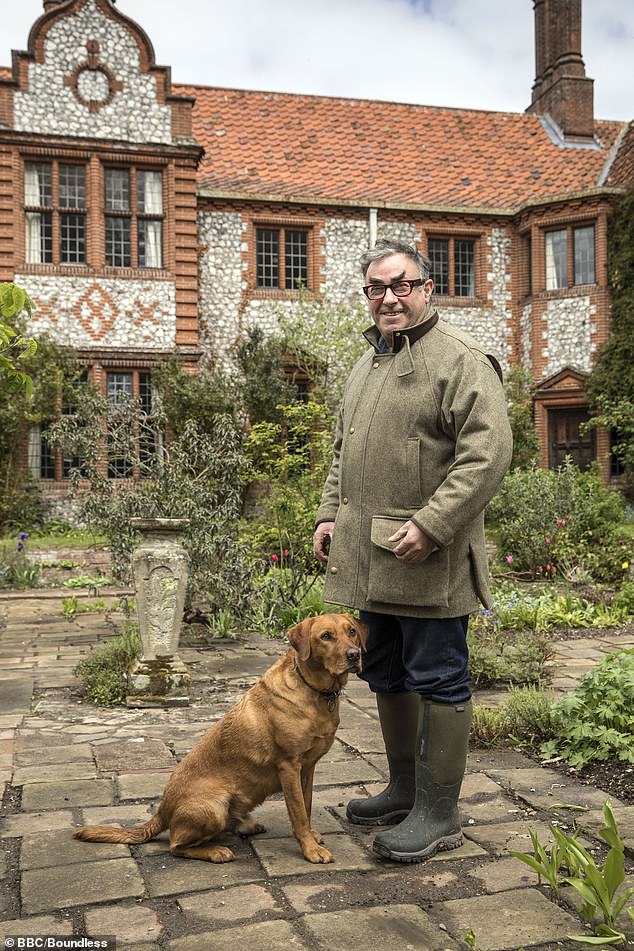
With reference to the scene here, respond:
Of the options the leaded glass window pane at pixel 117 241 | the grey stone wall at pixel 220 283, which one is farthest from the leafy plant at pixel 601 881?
the leaded glass window pane at pixel 117 241

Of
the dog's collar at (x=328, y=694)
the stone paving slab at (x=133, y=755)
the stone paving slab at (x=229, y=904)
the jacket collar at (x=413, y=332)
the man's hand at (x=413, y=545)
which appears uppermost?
the jacket collar at (x=413, y=332)

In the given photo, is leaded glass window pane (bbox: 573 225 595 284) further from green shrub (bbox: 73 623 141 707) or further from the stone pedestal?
the stone pedestal

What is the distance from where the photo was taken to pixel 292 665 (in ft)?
10.8

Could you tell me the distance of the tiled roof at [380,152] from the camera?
19672 mm

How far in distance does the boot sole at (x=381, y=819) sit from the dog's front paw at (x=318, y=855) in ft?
1.36

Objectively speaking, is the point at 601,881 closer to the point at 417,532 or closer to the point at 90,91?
the point at 417,532

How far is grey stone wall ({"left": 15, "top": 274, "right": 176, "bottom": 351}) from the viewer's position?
57.0 ft

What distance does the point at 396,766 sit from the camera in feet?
11.7

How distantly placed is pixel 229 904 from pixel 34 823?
3.67 ft

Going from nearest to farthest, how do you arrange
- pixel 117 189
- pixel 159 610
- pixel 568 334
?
pixel 159 610, pixel 117 189, pixel 568 334

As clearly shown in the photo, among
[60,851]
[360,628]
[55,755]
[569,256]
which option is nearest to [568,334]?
[569,256]

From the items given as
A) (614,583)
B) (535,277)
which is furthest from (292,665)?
(535,277)

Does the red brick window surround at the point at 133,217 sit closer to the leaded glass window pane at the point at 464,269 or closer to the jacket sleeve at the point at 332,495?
the leaded glass window pane at the point at 464,269

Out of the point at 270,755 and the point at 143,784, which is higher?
the point at 270,755
